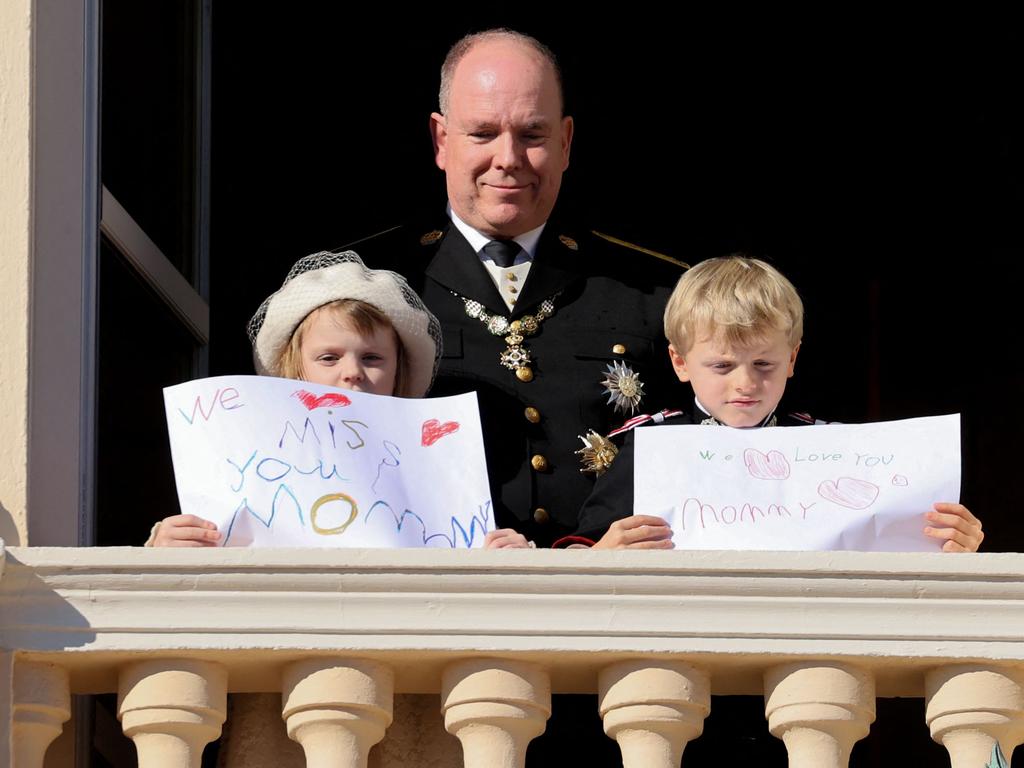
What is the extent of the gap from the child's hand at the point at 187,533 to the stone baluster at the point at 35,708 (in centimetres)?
21

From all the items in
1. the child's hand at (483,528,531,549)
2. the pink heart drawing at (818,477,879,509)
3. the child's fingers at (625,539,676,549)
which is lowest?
the child's fingers at (625,539,676,549)

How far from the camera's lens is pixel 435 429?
3408 mm

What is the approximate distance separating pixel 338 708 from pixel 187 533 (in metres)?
0.31

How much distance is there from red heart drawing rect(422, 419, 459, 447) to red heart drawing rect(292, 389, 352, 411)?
0.11 metres

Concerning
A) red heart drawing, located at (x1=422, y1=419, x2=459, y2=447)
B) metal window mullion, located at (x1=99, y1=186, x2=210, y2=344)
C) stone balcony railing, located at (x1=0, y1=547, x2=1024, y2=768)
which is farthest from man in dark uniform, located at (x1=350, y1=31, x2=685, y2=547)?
stone balcony railing, located at (x1=0, y1=547, x2=1024, y2=768)

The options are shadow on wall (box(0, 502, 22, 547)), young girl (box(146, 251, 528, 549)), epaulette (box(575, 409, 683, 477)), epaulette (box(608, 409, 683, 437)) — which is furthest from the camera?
epaulette (box(575, 409, 683, 477))

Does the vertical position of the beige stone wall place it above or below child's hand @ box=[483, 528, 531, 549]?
above

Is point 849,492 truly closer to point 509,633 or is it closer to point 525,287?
point 509,633

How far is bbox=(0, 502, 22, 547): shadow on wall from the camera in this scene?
132 inches

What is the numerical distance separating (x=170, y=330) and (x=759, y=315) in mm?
1211

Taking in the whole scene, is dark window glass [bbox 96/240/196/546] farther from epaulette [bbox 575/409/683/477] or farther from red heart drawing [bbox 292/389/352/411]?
epaulette [bbox 575/409/683/477]

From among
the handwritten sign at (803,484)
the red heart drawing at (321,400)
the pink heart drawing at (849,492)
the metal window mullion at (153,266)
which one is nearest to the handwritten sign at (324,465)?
the red heart drawing at (321,400)

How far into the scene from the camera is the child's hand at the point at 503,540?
130 inches

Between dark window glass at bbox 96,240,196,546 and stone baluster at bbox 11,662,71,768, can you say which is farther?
dark window glass at bbox 96,240,196,546
